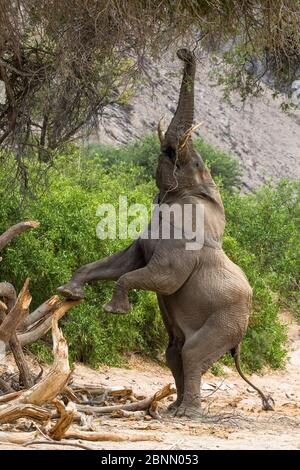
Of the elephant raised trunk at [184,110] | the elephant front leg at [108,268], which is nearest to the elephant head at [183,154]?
the elephant raised trunk at [184,110]

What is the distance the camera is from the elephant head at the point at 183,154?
9.30m

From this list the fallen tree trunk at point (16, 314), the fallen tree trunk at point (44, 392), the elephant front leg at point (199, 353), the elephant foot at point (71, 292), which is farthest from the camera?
the elephant front leg at point (199, 353)

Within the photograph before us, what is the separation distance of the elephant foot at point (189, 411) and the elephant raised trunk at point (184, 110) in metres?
2.27

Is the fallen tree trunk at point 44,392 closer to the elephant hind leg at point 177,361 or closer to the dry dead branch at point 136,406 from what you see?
the dry dead branch at point 136,406

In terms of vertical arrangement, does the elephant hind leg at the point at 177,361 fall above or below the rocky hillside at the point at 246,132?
below

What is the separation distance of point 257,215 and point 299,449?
11.6 m

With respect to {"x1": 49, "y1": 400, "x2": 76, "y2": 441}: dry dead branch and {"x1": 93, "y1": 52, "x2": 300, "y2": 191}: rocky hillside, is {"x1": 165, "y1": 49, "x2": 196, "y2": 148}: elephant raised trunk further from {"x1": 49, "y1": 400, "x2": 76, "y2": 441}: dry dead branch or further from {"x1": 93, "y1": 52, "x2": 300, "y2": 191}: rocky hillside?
{"x1": 93, "y1": 52, "x2": 300, "y2": 191}: rocky hillside

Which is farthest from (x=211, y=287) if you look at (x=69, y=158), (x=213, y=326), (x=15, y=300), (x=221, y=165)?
(x=221, y=165)

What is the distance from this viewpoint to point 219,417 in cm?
916

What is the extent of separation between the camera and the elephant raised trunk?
9.28 m

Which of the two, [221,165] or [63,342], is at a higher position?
[221,165]

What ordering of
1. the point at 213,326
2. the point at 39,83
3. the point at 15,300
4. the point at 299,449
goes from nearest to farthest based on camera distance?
the point at 299,449 → the point at 15,300 → the point at 213,326 → the point at 39,83
